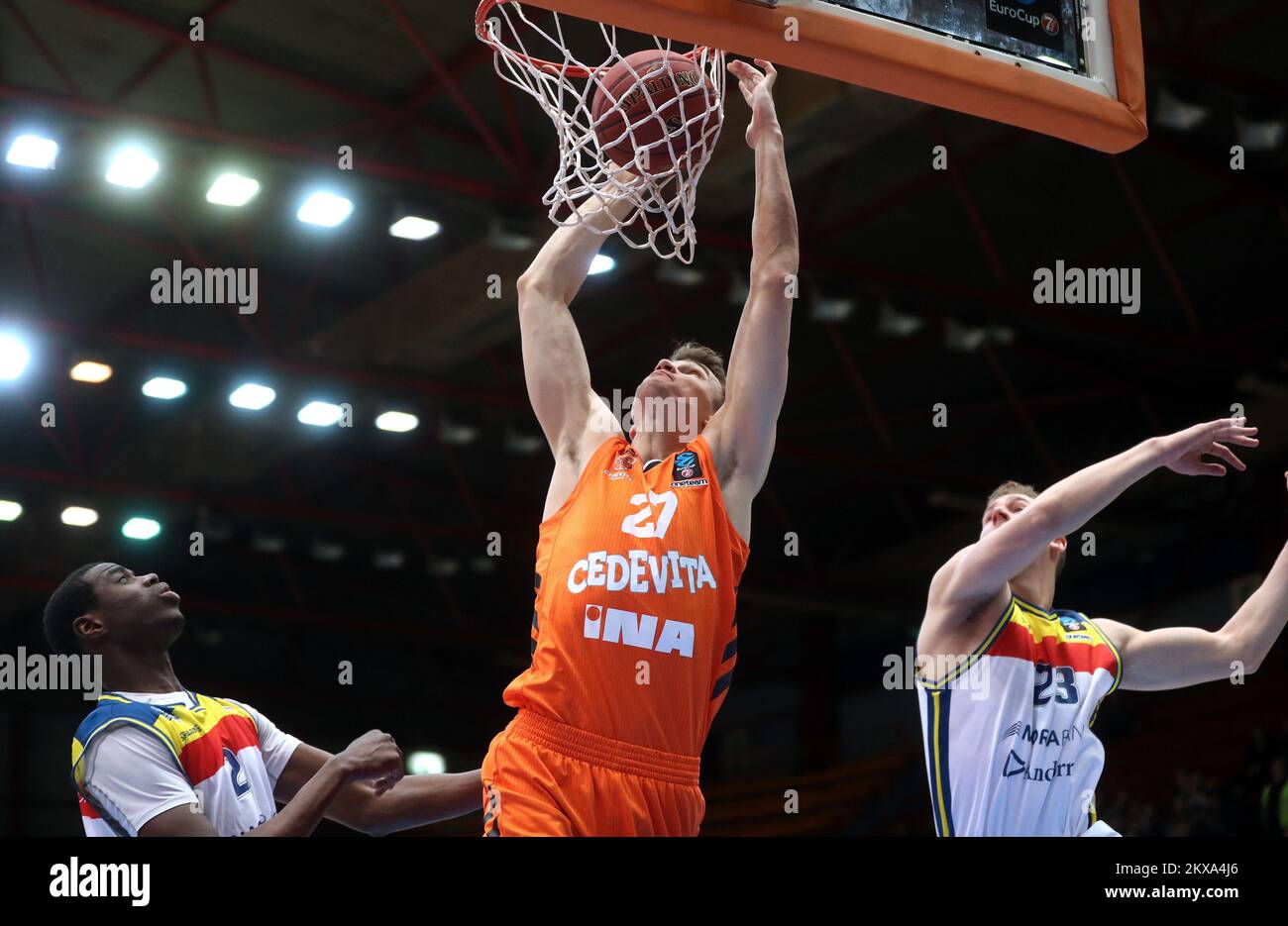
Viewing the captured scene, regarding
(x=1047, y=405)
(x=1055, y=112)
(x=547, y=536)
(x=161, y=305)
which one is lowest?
(x=547, y=536)

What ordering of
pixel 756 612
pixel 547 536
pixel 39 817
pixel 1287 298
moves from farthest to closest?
pixel 756 612
pixel 39 817
pixel 1287 298
pixel 547 536

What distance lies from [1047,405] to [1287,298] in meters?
2.55

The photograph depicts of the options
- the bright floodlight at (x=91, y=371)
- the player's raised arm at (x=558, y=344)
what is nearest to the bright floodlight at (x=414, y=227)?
the bright floodlight at (x=91, y=371)

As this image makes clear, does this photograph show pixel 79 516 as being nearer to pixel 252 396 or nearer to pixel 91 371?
pixel 91 371

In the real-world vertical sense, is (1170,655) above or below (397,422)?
below

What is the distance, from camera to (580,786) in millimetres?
4113

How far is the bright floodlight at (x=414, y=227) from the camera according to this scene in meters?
12.9

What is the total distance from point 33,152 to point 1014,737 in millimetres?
10280

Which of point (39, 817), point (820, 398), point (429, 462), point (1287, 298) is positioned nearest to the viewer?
point (1287, 298)

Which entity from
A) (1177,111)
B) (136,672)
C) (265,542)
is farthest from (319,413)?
(136,672)

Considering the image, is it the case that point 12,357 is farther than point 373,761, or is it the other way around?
point 12,357
